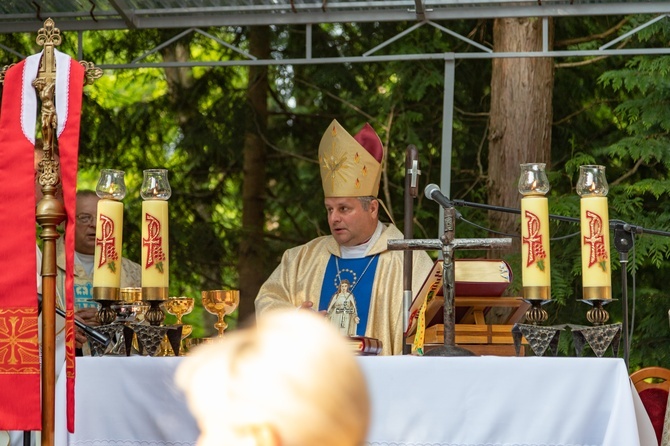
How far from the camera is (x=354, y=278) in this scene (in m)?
5.96

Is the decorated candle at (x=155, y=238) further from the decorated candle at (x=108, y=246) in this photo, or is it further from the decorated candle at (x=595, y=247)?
the decorated candle at (x=595, y=247)

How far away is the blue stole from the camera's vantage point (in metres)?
5.87

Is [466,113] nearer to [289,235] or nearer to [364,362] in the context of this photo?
[289,235]

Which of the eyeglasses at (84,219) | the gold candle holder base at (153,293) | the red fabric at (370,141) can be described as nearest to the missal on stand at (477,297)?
the gold candle holder base at (153,293)

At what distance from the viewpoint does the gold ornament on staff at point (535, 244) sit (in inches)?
143

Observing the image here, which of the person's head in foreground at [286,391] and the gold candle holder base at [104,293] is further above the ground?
the person's head in foreground at [286,391]

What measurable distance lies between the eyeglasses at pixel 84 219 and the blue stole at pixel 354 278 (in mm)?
1457

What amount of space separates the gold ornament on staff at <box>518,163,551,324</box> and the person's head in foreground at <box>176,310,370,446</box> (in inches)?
90.3

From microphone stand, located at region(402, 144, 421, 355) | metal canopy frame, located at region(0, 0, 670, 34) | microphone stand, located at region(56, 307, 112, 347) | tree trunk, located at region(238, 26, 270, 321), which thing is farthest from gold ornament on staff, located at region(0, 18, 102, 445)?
tree trunk, located at region(238, 26, 270, 321)

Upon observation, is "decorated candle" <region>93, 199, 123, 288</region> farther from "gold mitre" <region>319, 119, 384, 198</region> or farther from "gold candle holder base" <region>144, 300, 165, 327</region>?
"gold mitre" <region>319, 119, 384, 198</region>

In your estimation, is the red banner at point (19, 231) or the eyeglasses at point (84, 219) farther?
the eyeglasses at point (84, 219)

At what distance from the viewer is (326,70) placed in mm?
9867

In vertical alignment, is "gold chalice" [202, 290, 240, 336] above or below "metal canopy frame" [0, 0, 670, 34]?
below

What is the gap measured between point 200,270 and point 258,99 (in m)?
1.54
